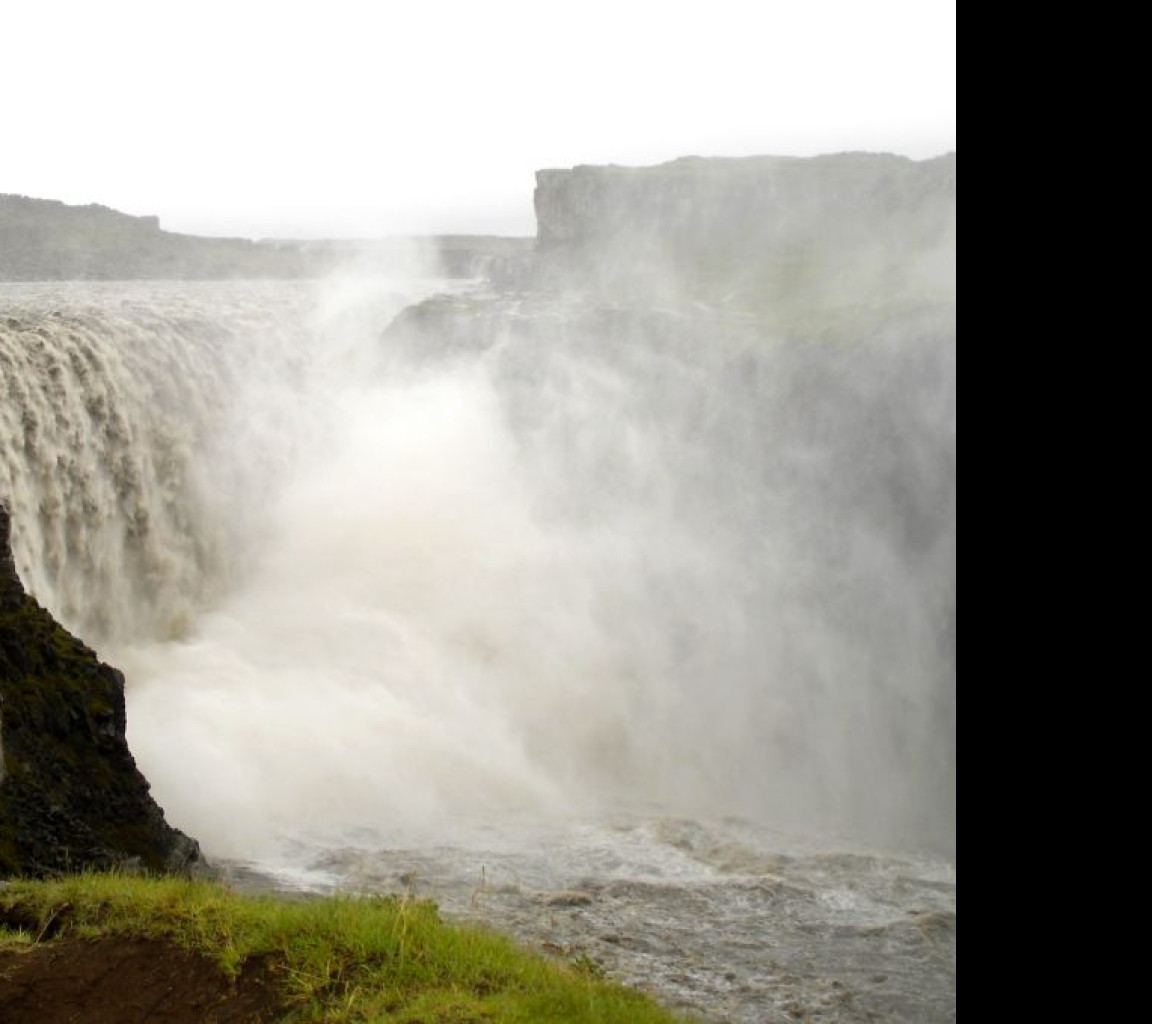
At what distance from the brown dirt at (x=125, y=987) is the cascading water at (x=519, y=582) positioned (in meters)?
4.19

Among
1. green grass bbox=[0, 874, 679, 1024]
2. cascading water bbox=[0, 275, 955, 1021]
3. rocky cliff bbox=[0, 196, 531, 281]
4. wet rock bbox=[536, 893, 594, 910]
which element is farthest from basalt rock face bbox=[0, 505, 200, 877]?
rocky cliff bbox=[0, 196, 531, 281]

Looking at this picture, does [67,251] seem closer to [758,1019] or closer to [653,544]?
[653,544]

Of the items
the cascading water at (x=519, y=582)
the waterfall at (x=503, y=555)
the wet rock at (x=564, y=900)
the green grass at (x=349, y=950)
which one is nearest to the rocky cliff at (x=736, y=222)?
the cascading water at (x=519, y=582)

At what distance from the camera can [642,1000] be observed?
600cm

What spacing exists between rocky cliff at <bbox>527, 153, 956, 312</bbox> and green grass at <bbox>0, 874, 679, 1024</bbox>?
23.0 metres

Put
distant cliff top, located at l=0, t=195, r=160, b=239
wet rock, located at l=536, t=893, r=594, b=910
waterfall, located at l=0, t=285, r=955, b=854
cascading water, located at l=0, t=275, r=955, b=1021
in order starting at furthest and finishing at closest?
distant cliff top, located at l=0, t=195, r=160, b=239 < waterfall, located at l=0, t=285, r=955, b=854 < cascading water, located at l=0, t=275, r=955, b=1021 < wet rock, located at l=536, t=893, r=594, b=910

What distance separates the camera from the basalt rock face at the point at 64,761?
7.69m

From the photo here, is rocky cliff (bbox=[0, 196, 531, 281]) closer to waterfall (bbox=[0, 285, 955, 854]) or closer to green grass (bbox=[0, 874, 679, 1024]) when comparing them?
waterfall (bbox=[0, 285, 955, 854])

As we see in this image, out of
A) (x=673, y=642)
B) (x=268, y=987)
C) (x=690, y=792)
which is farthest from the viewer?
(x=673, y=642)

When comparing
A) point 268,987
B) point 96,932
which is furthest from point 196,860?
point 268,987

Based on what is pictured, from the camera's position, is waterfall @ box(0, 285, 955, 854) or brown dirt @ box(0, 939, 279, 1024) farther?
waterfall @ box(0, 285, 955, 854)

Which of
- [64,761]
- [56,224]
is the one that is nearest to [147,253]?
[56,224]

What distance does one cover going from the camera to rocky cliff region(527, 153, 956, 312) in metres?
28.9
